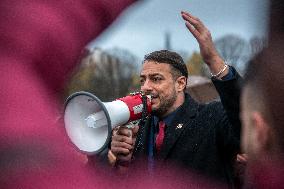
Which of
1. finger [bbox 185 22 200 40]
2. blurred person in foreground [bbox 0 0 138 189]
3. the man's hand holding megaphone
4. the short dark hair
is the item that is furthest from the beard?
blurred person in foreground [bbox 0 0 138 189]

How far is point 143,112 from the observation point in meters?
2.52

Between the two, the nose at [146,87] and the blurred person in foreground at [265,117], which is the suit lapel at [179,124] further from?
the blurred person in foreground at [265,117]

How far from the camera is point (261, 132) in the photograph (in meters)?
0.63

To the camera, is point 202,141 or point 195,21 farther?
point 202,141

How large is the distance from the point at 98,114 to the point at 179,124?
89 cm

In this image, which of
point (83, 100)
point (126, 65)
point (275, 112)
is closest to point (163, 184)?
point (275, 112)

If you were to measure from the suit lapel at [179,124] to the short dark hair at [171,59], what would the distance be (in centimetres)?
30

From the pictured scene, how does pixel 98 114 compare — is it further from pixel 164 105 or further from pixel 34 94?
pixel 34 94

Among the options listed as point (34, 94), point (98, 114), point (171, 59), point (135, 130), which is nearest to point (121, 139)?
point (135, 130)

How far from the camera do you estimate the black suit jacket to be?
2.69 m

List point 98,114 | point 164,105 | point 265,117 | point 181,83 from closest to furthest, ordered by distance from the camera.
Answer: point 265,117
point 98,114
point 164,105
point 181,83

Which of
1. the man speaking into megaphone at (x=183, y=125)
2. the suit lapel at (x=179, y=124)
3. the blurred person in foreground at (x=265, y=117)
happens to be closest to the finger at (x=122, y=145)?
the man speaking into megaphone at (x=183, y=125)

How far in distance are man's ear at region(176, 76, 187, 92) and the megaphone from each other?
652 millimetres

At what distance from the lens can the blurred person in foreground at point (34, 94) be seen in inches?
14.3
